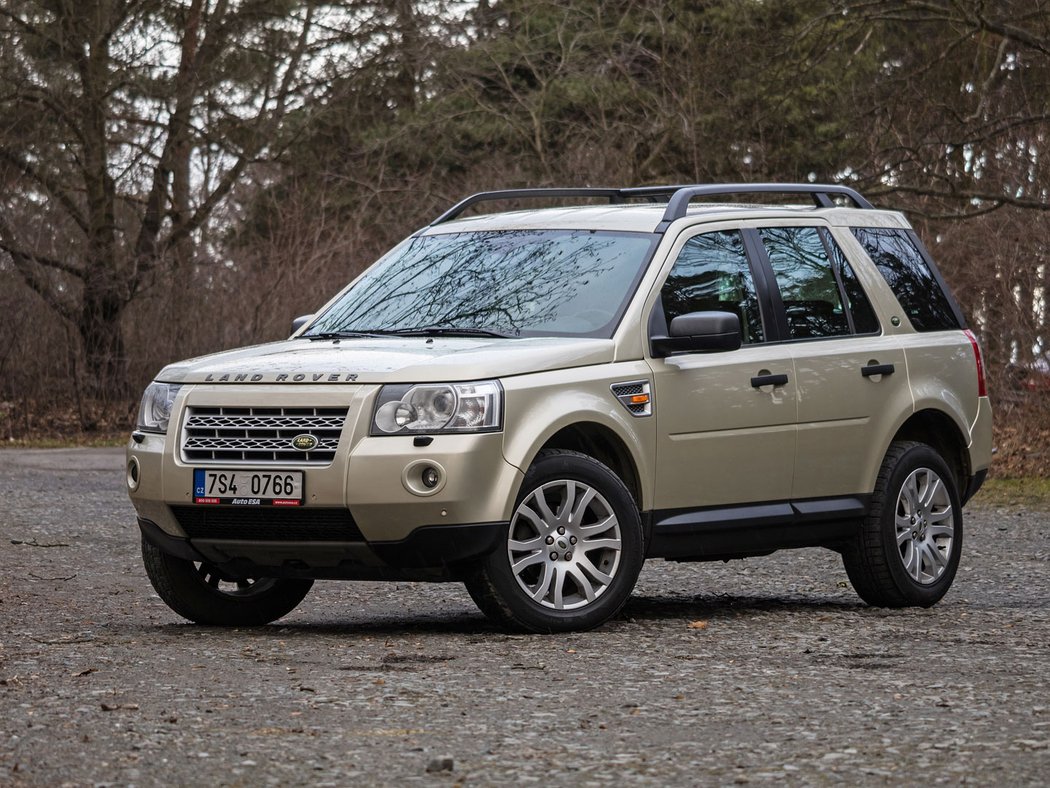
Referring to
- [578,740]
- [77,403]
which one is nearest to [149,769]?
[578,740]

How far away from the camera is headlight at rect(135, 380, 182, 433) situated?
321 inches

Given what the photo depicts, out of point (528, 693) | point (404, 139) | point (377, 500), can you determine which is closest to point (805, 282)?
point (377, 500)

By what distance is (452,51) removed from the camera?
3234 cm

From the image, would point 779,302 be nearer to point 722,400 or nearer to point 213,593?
point 722,400

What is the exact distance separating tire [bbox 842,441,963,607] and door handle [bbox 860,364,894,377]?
1.35 feet

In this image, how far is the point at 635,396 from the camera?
826cm

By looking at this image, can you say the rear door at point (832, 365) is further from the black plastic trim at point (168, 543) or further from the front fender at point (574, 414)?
the black plastic trim at point (168, 543)

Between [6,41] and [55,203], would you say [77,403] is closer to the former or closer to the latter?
[55,203]

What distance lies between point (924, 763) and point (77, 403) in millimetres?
24227

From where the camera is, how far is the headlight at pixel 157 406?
8.15m

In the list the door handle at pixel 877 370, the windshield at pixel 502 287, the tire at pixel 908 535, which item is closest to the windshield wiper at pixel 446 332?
the windshield at pixel 502 287

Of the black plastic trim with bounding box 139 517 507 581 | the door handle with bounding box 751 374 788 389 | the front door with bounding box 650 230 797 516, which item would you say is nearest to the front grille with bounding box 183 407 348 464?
the black plastic trim with bounding box 139 517 507 581

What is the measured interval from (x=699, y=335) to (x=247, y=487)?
2.12m

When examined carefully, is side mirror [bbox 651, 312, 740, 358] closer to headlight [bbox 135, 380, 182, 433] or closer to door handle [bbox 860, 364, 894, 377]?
door handle [bbox 860, 364, 894, 377]
